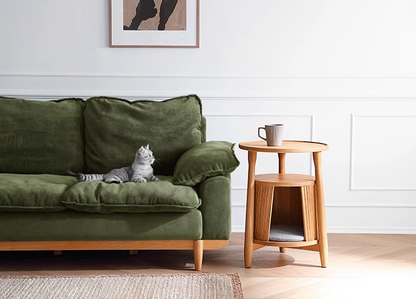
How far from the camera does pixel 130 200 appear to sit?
113 inches

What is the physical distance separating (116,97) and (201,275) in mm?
1462

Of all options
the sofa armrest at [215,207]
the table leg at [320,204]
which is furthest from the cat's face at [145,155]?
the table leg at [320,204]

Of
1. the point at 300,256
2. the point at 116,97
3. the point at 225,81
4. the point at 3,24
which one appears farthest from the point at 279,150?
the point at 3,24

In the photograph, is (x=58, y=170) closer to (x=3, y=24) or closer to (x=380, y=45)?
(x=3, y=24)

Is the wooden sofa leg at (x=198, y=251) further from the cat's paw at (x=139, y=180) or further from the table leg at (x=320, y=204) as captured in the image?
the table leg at (x=320, y=204)

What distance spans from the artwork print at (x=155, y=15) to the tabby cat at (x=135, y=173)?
1.01 meters

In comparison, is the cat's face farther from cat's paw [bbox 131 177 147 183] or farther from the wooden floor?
the wooden floor

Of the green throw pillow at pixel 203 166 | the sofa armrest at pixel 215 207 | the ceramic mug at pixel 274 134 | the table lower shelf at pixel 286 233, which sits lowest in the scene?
the table lower shelf at pixel 286 233

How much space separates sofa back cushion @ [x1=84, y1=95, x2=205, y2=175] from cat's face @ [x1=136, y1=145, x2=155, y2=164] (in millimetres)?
197

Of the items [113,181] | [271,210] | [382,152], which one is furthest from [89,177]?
[382,152]

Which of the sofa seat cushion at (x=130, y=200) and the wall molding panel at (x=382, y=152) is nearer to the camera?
the sofa seat cushion at (x=130, y=200)

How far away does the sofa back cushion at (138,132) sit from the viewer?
135 inches

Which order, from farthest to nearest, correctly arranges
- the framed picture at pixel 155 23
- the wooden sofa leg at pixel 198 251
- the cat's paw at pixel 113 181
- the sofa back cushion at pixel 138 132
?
1. the framed picture at pixel 155 23
2. the sofa back cushion at pixel 138 132
3. the cat's paw at pixel 113 181
4. the wooden sofa leg at pixel 198 251

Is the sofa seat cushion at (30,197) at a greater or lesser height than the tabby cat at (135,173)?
lesser
